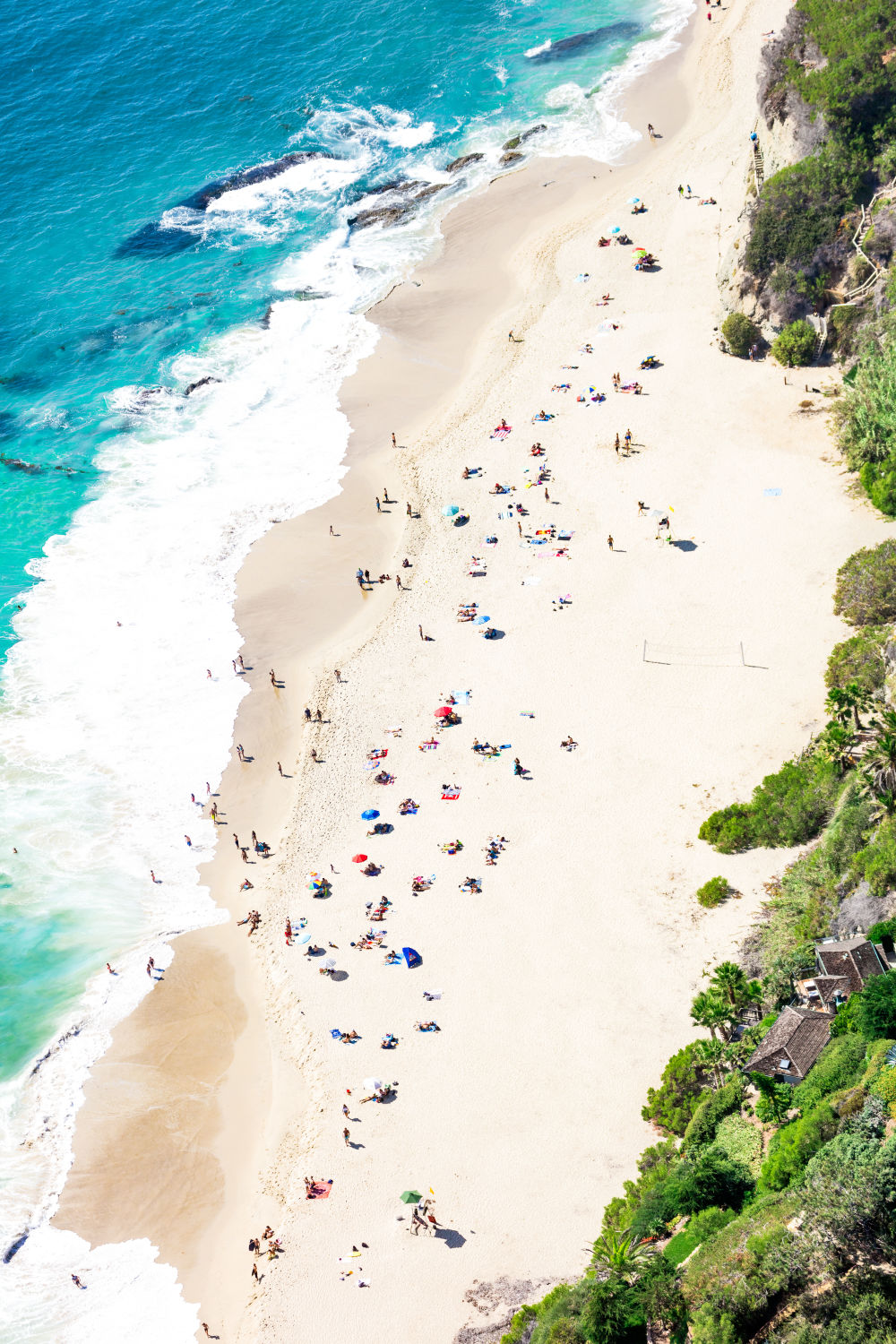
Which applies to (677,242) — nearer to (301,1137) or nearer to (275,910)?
(275,910)

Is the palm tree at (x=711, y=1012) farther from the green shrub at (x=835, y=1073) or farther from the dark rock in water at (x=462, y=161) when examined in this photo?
the dark rock in water at (x=462, y=161)

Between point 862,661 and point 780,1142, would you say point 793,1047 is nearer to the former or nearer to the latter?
point 780,1142

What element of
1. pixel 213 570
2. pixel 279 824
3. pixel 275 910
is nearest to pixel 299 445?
pixel 213 570

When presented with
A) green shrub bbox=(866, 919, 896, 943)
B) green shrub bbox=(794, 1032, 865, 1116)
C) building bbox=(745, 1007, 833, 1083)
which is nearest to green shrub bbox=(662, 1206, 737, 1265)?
green shrub bbox=(794, 1032, 865, 1116)

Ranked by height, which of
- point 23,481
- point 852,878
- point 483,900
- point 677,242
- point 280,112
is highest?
point 280,112

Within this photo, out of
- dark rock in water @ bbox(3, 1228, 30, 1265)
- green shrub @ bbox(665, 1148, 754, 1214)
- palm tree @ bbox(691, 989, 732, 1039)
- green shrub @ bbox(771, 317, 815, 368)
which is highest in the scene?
green shrub @ bbox(771, 317, 815, 368)

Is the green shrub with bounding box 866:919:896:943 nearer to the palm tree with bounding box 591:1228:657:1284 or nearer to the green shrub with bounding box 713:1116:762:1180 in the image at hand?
the green shrub with bounding box 713:1116:762:1180
